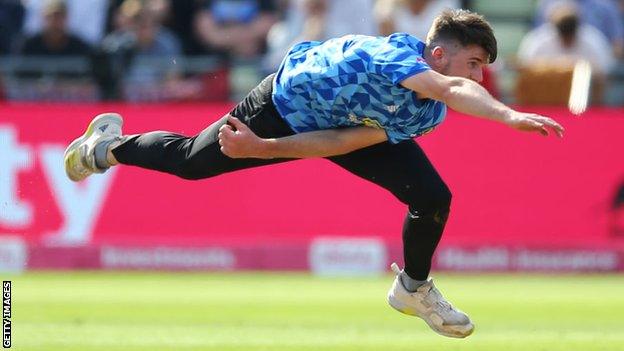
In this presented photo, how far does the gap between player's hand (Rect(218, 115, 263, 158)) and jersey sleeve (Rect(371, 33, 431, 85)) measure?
26.8 inches

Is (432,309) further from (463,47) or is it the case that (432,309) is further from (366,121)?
(463,47)

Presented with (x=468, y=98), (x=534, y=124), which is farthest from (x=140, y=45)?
(x=534, y=124)

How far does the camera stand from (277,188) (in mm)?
13188

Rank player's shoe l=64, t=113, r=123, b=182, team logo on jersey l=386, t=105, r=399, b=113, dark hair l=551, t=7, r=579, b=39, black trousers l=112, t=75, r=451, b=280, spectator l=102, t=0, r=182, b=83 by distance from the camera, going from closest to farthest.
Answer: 1. team logo on jersey l=386, t=105, r=399, b=113
2. black trousers l=112, t=75, r=451, b=280
3. player's shoe l=64, t=113, r=123, b=182
4. dark hair l=551, t=7, r=579, b=39
5. spectator l=102, t=0, r=182, b=83

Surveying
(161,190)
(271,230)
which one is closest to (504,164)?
(271,230)

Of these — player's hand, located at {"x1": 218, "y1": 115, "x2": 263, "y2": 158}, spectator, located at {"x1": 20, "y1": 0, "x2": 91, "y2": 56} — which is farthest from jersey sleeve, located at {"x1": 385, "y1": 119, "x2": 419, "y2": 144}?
spectator, located at {"x1": 20, "y1": 0, "x2": 91, "y2": 56}

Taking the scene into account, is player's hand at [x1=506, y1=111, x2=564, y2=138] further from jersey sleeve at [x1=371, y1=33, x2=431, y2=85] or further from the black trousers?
the black trousers

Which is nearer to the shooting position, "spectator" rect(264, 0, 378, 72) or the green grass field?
the green grass field

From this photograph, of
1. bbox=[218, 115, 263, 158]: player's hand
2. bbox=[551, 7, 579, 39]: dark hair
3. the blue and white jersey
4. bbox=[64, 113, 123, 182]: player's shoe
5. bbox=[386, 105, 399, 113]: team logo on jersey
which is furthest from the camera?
bbox=[551, 7, 579, 39]: dark hair

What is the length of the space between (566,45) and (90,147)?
6.83 m

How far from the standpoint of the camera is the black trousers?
763cm

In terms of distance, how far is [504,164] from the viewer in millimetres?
13133

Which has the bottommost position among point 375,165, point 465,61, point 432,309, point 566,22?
point 432,309

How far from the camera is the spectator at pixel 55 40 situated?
14.5 m
